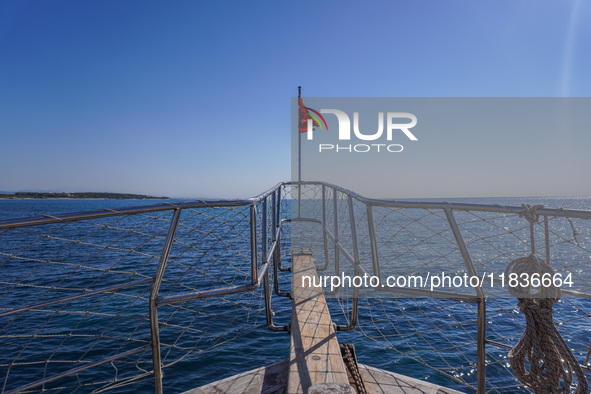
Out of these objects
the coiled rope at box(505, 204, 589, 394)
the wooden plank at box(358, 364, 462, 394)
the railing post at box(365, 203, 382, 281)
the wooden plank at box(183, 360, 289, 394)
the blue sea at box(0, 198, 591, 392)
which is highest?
the railing post at box(365, 203, 382, 281)

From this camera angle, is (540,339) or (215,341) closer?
(540,339)

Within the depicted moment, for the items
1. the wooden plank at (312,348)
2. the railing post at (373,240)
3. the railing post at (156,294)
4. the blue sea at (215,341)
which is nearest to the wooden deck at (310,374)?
the wooden plank at (312,348)

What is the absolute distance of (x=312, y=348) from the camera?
8.73 feet

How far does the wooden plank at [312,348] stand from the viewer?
223 cm

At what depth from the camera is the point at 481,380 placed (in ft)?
7.95

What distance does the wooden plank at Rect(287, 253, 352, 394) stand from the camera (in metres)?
2.23

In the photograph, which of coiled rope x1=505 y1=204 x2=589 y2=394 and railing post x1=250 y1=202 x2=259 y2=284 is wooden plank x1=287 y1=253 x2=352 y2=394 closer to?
railing post x1=250 y1=202 x2=259 y2=284

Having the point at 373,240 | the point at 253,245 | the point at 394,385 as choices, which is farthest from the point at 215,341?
the point at 373,240

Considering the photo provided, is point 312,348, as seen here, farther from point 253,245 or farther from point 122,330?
point 122,330

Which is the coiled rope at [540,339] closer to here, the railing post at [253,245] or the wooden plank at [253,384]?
the wooden plank at [253,384]

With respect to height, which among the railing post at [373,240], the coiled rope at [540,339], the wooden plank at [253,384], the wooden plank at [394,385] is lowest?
the wooden plank at [253,384]

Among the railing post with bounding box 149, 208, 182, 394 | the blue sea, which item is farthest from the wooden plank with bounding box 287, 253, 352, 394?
the railing post with bounding box 149, 208, 182, 394

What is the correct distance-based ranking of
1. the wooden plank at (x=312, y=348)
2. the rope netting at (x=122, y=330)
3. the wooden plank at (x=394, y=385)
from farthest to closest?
the rope netting at (x=122, y=330)
the wooden plank at (x=394, y=385)
the wooden plank at (x=312, y=348)

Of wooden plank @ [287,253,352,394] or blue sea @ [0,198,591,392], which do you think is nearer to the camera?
wooden plank @ [287,253,352,394]
